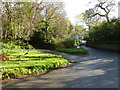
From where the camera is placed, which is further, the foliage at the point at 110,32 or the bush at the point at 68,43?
the bush at the point at 68,43

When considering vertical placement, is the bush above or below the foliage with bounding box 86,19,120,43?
below

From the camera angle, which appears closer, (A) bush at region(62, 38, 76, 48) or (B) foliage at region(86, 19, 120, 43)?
(B) foliage at region(86, 19, 120, 43)

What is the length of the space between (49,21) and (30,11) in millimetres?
5448

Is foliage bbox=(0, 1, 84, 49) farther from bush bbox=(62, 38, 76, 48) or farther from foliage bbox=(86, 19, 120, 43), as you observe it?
foliage bbox=(86, 19, 120, 43)

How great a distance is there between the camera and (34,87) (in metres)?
4.14

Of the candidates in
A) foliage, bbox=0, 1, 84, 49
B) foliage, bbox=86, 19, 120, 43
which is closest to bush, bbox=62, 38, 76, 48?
foliage, bbox=0, 1, 84, 49

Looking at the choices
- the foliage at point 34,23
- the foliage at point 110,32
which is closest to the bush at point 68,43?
the foliage at point 34,23

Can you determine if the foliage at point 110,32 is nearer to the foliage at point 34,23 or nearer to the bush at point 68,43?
the bush at point 68,43

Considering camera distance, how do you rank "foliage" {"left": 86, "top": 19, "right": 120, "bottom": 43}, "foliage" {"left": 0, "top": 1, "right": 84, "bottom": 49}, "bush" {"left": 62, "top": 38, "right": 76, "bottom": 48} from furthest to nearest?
"bush" {"left": 62, "top": 38, "right": 76, "bottom": 48} → "foliage" {"left": 86, "top": 19, "right": 120, "bottom": 43} → "foliage" {"left": 0, "top": 1, "right": 84, "bottom": 49}

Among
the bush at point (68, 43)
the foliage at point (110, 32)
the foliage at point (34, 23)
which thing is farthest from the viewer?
the bush at point (68, 43)

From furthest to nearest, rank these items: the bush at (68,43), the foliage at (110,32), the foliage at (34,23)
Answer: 1. the bush at (68,43)
2. the foliage at (110,32)
3. the foliage at (34,23)

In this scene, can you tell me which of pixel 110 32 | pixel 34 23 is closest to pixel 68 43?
pixel 110 32

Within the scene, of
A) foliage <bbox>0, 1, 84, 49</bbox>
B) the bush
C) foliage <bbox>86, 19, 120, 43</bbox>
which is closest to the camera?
foliage <bbox>0, 1, 84, 49</bbox>

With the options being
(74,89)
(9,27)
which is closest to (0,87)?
(74,89)
